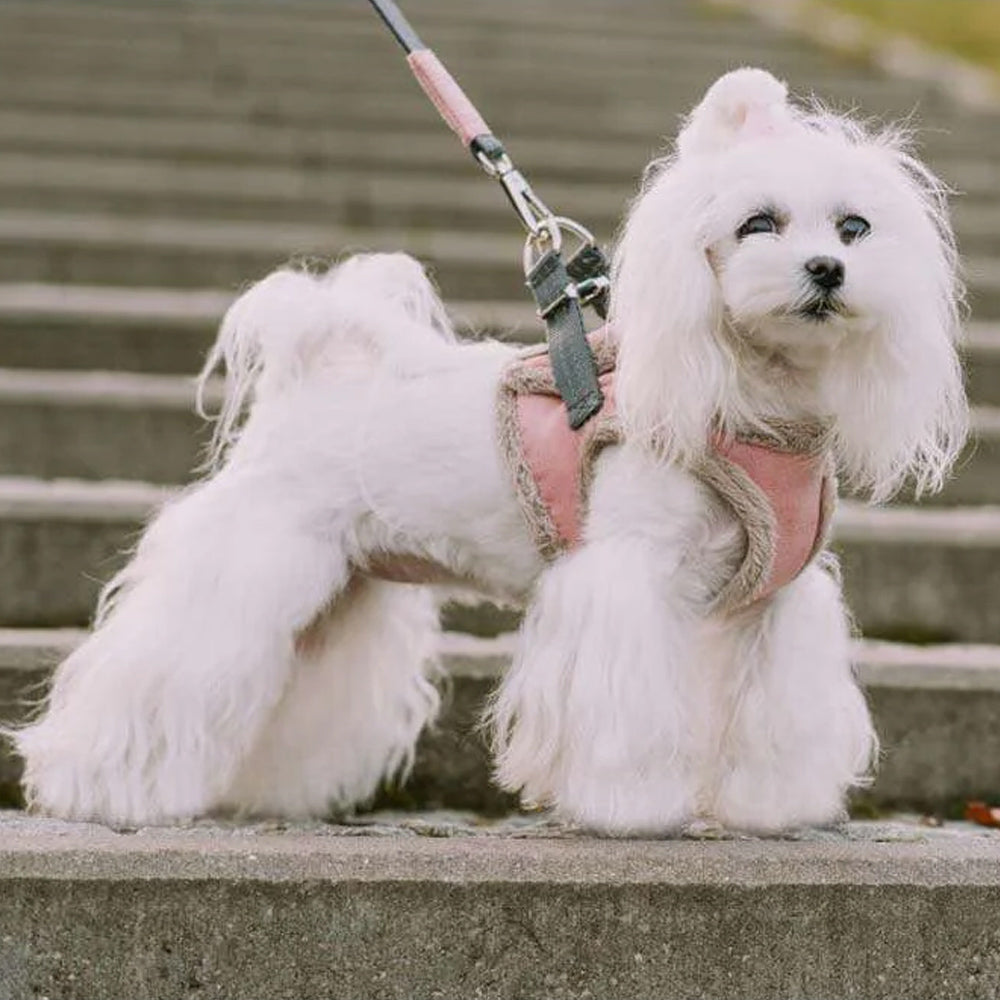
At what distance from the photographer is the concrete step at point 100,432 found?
3984 mm

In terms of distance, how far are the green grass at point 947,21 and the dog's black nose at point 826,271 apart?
753cm

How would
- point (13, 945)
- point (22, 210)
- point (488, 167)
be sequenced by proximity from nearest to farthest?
point (13, 945) < point (488, 167) < point (22, 210)

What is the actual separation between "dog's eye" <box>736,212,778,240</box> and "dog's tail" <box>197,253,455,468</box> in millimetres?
565

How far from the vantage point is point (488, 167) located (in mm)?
2969

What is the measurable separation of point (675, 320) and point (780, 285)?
0.14 m

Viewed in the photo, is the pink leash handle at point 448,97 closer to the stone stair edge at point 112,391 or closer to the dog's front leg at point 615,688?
the dog's front leg at point 615,688

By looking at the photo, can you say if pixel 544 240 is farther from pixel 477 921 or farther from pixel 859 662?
pixel 477 921

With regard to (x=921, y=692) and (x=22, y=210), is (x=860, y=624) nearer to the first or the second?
(x=921, y=692)

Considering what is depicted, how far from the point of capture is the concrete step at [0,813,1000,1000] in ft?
7.55

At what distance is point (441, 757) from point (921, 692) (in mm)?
775

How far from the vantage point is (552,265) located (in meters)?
2.77

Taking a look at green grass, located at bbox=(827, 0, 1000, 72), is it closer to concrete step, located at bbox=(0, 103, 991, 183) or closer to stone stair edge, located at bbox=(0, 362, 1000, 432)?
concrete step, located at bbox=(0, 103, 991, 183)

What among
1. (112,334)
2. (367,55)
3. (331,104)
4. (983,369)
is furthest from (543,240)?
(367,55)

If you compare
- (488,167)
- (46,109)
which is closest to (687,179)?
(488,167)
